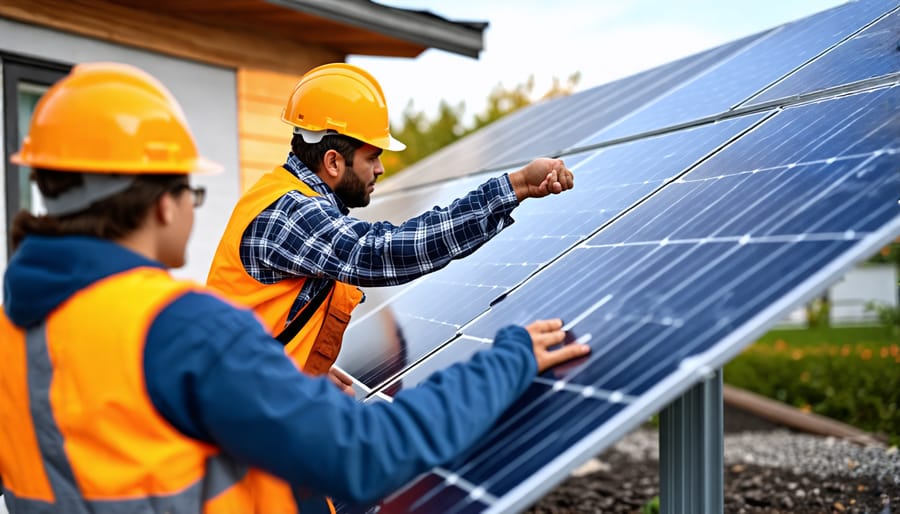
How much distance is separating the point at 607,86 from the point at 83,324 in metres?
7.27

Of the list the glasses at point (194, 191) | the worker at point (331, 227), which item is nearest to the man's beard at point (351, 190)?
the worker at point (331, 227)

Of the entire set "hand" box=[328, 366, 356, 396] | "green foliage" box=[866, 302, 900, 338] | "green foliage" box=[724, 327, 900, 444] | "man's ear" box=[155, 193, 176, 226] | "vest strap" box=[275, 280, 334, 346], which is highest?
"man's ear" box=[155, 193, 176, 226]

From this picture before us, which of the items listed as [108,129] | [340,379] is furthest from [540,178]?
[108,129]

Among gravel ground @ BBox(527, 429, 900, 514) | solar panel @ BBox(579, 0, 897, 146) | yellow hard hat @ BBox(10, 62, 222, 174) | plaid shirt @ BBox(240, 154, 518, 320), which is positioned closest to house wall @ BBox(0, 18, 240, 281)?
solar panel @ BBox(579, 0, 897, 146)

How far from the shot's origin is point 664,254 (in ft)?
8.66

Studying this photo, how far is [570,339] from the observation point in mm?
2428

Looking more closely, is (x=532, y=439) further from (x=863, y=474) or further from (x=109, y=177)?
(x=863, y=474)

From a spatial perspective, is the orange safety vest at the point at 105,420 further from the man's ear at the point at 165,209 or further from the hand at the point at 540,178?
the hand at the point at 540,178

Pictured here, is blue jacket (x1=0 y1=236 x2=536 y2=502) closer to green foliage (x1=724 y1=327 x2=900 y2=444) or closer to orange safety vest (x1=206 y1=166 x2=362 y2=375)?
orange safety vest (x1=206 y1=166 x2=362 y2=375)

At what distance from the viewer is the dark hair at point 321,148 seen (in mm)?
3404

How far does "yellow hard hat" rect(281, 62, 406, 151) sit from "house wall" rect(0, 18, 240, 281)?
13.2 ft

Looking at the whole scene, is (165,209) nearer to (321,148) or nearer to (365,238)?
(365,238)

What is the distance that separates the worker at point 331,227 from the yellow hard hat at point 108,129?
0.87m

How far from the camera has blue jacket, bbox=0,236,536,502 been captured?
5.88 feet
